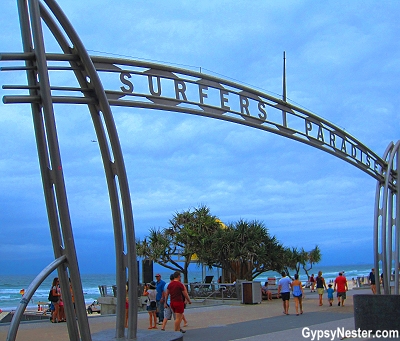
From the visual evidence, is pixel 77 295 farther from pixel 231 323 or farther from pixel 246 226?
pixel 246 226

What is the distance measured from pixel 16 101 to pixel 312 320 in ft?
35.0

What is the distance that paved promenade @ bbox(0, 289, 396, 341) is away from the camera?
12.3 meters

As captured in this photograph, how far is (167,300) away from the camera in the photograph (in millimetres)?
14320

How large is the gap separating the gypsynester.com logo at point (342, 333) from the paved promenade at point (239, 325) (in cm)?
9

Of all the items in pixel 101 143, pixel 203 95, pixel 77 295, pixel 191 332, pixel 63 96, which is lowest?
pixel 191 332

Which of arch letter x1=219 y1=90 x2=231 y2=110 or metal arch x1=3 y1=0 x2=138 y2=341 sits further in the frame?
arch letter x1=219 y1=90 x2=231 y2=110

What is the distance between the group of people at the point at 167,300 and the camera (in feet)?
38.5

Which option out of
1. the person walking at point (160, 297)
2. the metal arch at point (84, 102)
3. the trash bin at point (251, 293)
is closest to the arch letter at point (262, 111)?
the metal arch at point (84, 102)

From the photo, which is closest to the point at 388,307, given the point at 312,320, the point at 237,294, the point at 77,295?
the point at 312,320

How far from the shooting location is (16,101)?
727 centimetres

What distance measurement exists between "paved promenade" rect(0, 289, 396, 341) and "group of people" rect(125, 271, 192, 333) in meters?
0.44

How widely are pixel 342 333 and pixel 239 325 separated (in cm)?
331

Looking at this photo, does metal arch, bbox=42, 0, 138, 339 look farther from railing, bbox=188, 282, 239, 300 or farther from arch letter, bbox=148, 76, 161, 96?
railing, bbox=188, 282, 239, 300

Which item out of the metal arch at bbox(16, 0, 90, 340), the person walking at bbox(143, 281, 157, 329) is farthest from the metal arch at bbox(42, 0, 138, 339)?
the person walking at bbox(143, 281, 157, 329)
